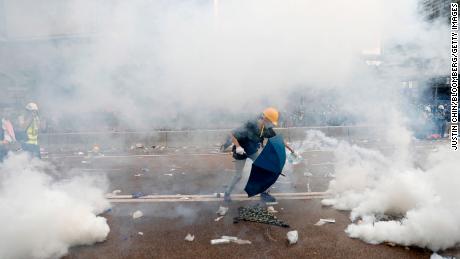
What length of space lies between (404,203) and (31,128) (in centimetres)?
Result: 708

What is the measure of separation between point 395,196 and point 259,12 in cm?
349

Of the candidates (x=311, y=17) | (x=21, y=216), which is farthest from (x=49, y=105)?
(x=311, y=17)

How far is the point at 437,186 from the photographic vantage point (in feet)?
14.4

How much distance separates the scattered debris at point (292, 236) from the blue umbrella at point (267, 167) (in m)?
1.03

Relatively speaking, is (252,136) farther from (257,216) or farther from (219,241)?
(219,241)

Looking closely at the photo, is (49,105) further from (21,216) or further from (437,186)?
(437,186)

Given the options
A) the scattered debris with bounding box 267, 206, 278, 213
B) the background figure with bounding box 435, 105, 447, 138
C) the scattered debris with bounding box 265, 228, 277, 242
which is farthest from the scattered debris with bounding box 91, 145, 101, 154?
the background figure with bounding box 435, 105, 447, 138

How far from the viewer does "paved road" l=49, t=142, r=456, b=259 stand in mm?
4094

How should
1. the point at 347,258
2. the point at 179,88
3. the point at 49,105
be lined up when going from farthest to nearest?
the point at 49,105 < the point at 179,88 < the point at 347,258

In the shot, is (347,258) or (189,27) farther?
(189,27)

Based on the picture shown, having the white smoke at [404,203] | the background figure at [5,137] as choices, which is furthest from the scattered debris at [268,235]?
the background figure at [5,137]

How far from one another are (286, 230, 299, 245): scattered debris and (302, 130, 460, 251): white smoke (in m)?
0.64

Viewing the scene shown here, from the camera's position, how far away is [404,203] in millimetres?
4758

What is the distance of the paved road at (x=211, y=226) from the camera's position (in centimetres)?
409
